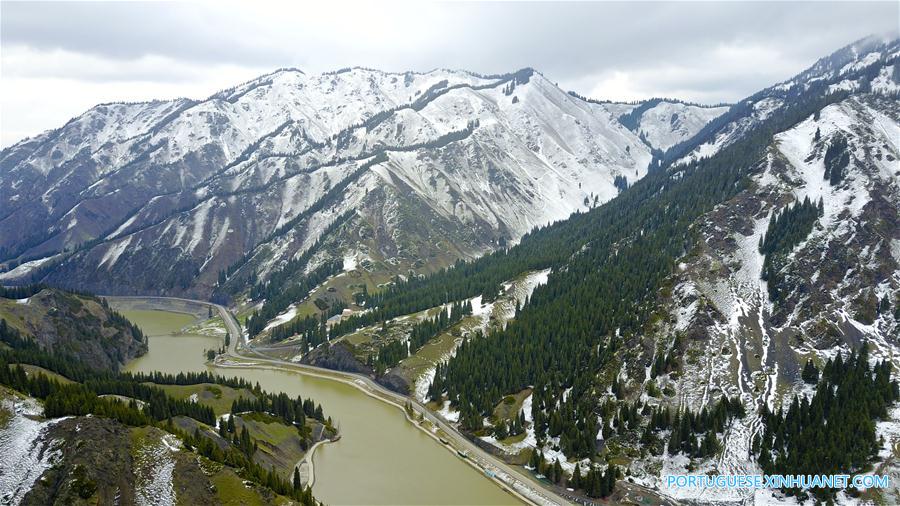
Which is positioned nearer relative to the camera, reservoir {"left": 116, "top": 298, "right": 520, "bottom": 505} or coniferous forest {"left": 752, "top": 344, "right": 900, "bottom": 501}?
coniferous forest {"left": 752, "top": 344, "right": 900, "bottom": 501}

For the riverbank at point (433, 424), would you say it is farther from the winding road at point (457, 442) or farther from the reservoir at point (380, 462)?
the reservoir at point (380, 462)

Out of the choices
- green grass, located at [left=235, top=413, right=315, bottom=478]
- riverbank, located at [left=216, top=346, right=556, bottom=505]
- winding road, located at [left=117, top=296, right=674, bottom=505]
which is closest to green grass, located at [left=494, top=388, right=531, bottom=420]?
winding road, located at [left=117, top=296, right=674, bottom=505]

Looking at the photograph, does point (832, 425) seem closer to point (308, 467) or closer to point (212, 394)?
point (308, 467)

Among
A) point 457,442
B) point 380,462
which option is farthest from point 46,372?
point 457,442

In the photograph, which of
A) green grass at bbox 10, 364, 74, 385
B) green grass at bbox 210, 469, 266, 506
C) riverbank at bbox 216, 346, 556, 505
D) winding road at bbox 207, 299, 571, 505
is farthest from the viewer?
green grass at bbox 10, 364, 74, 385

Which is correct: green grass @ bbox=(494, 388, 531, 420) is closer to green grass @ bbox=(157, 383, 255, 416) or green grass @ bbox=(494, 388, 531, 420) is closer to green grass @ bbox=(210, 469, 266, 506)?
green grass @ bbox=(157, 383, 255, 416)

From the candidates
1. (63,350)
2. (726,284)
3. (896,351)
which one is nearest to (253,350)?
(63,350)

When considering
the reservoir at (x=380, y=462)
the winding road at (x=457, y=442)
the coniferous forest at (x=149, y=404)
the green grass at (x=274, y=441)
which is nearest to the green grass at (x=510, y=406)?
the winding road at (x=457, y=442)
